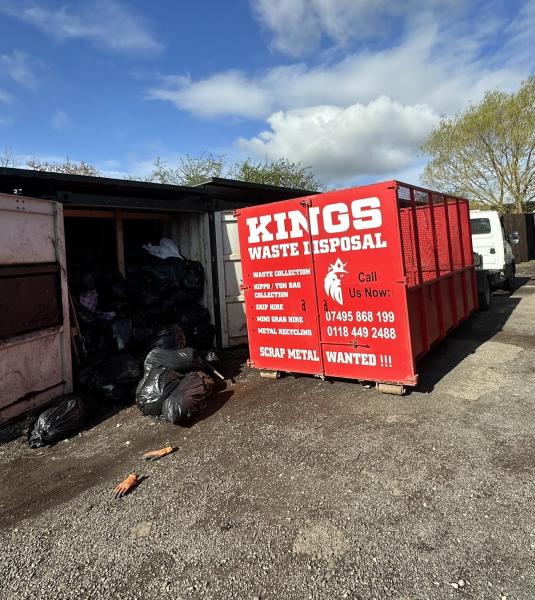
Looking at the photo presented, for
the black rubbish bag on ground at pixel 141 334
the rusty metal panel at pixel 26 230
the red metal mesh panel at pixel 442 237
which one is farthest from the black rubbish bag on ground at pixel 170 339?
the red metal mesh panel at pixel 442 237

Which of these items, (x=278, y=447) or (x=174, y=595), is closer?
(x=174, y=595)

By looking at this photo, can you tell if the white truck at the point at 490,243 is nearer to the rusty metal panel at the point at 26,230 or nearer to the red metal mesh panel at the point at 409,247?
the red metal mesh panel at the point at 409,247

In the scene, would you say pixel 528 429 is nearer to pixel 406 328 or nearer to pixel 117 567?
pixel 406 328

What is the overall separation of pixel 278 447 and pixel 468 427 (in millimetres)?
1733

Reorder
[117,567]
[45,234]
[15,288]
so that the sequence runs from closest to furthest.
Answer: [117,567], [15,288], [45,234]

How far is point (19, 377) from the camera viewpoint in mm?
4695

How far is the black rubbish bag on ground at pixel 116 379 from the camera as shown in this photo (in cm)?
507

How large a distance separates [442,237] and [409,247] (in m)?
2.02

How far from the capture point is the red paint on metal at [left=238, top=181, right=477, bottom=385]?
449cm

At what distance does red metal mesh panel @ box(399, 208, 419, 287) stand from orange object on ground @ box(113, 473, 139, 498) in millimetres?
3335

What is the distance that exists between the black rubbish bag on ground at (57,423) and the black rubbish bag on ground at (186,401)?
0.94 m

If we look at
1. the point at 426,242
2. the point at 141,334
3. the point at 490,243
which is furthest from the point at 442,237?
the point at 141,334

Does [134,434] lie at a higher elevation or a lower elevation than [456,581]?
higher

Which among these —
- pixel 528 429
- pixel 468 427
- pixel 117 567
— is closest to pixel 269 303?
pixel 468 427
